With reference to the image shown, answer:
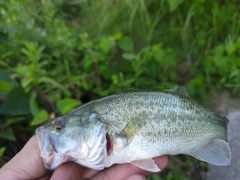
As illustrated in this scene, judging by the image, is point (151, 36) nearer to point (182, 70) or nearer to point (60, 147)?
point (182, 70)

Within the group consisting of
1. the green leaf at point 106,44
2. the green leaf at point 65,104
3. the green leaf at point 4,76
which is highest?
the green leaf at point 4,76

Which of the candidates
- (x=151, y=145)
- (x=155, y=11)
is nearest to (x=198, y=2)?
(x=155, y=11)

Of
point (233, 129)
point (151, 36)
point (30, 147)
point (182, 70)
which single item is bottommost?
point (233, 129)

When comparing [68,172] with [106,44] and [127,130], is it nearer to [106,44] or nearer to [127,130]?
Answer: [127,130]

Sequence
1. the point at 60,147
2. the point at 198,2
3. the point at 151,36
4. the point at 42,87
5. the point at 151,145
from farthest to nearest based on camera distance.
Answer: the point at 151,36, the point at 198,2, the point at 42,87, the point at 151,145, the point at 60,147

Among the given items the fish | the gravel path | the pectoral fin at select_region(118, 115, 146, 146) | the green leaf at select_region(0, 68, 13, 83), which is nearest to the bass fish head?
the fish

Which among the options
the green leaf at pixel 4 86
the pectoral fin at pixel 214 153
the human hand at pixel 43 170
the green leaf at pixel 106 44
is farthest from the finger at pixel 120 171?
the green leaf at pixel 106 44

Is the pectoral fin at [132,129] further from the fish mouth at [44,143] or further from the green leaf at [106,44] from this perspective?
the green leaf at [106,44]
